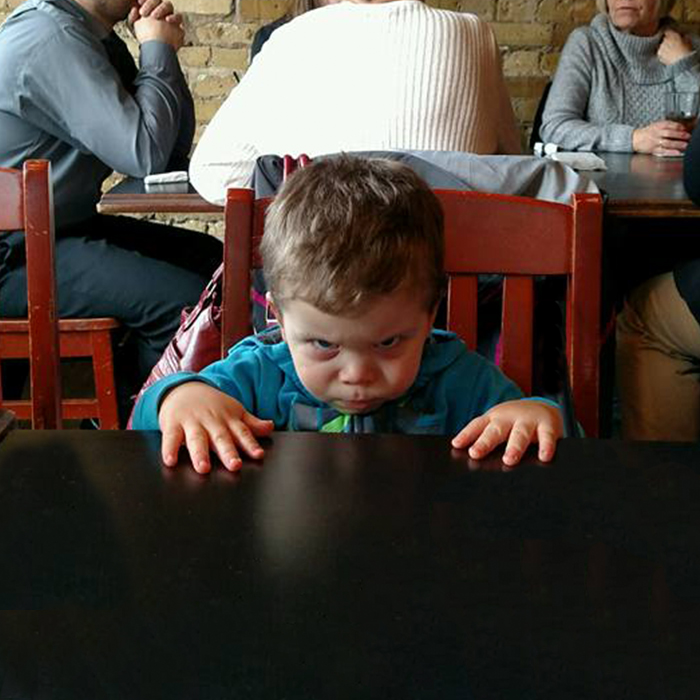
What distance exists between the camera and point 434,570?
62 centimetres

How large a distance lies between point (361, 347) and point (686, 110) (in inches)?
80.9

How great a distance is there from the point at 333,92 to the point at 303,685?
1367 mm

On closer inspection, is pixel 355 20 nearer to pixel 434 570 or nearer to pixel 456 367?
pixel 456 367

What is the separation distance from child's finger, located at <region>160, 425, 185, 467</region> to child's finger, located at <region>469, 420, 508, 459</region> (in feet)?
0.73

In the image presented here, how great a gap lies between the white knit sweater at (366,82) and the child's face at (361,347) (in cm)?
80

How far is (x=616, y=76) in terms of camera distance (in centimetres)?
339

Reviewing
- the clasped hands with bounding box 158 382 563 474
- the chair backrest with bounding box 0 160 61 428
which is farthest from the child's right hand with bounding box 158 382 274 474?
the chair backrest with bounding box 0 160 61 428

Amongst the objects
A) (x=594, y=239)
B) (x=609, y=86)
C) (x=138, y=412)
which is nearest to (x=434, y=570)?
(x=138, y=412)

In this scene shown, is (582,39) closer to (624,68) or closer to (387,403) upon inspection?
(624,68)

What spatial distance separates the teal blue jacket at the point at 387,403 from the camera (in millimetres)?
1056

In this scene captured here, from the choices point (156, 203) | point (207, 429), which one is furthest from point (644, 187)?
point (207, 429)

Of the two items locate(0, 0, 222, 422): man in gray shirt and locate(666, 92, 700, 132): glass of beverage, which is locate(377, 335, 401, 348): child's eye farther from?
locate(666, 92, 700, 132): glass of beverage

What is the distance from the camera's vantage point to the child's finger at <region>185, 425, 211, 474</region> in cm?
78

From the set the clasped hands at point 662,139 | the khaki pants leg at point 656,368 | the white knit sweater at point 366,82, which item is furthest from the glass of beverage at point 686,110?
the white knit sweater at point 366,82
